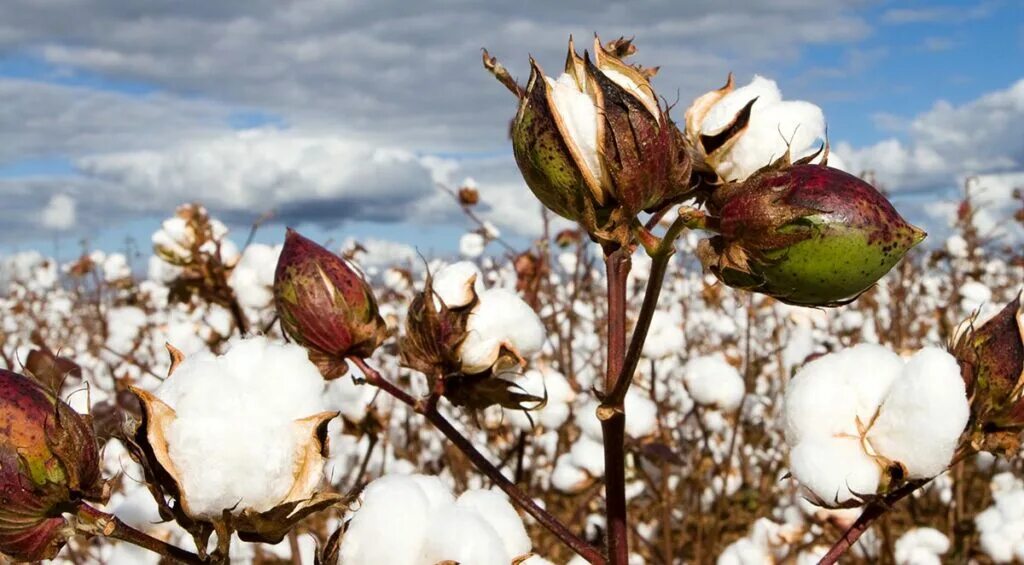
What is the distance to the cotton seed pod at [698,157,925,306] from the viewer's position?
0.92 metres

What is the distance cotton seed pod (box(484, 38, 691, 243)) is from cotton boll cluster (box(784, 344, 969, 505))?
29cm

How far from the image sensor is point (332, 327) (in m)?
1.33

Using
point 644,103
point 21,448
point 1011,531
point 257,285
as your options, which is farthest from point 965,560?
point 21,448

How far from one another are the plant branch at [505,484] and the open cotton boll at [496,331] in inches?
3.1

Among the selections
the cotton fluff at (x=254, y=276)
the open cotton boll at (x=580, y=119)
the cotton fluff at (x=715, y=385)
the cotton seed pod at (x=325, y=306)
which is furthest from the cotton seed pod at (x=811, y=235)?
the cotton fluff at (x=715, y=385)

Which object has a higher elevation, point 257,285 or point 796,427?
point 257,285

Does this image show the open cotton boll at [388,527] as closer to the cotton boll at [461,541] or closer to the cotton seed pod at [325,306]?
the cotton boll at [461,541]

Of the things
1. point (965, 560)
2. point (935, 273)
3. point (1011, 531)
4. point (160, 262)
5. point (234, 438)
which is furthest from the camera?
point (935, 273)

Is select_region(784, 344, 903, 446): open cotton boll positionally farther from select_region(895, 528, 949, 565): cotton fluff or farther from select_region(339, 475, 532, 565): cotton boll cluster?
select_region(895, 528, 949, 565): cotton fluff

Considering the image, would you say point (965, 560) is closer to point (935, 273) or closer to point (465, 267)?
point (465, 267)

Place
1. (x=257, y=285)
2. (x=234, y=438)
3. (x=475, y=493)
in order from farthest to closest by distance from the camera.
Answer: (x=257, y=285) → (x=475, y=493) → (x=234, y=438)

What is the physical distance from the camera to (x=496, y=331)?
4.39 ft

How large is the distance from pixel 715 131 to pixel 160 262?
177 cm

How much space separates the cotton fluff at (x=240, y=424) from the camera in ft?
2.97
